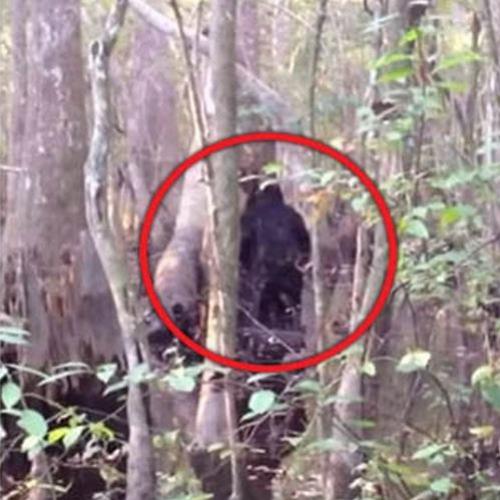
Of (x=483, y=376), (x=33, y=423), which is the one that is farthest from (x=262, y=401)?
(x=483, y=376)

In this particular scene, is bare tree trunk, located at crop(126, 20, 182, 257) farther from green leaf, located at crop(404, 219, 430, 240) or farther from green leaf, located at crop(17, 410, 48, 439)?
green leaf, located at crop(17, 410, 48, 439)

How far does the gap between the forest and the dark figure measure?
2cm

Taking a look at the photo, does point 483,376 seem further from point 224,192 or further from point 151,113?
point 151,113

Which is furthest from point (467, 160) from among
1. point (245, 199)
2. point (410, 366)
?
point (245, 199)

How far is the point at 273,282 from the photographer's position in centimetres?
616

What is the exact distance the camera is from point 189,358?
5340 millimetres

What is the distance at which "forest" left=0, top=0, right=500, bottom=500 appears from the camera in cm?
323

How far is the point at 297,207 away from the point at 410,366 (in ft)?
9.27

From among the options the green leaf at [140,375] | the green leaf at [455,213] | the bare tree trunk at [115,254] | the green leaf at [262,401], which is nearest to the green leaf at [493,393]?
the green leaf at [455,213]

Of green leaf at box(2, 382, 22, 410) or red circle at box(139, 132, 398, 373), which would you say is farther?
red circle at box(139, 132, 398, 373)

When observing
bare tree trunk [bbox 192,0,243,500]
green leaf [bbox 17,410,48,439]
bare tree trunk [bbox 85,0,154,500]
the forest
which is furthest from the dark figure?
green leaf [bbox 17,410,48,439]

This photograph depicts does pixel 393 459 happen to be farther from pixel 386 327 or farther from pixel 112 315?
pixel 112 315

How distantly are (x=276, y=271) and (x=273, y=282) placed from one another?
31cm

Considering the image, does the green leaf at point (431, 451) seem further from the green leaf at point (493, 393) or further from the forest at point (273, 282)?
the green leaf at point (493, 393)
